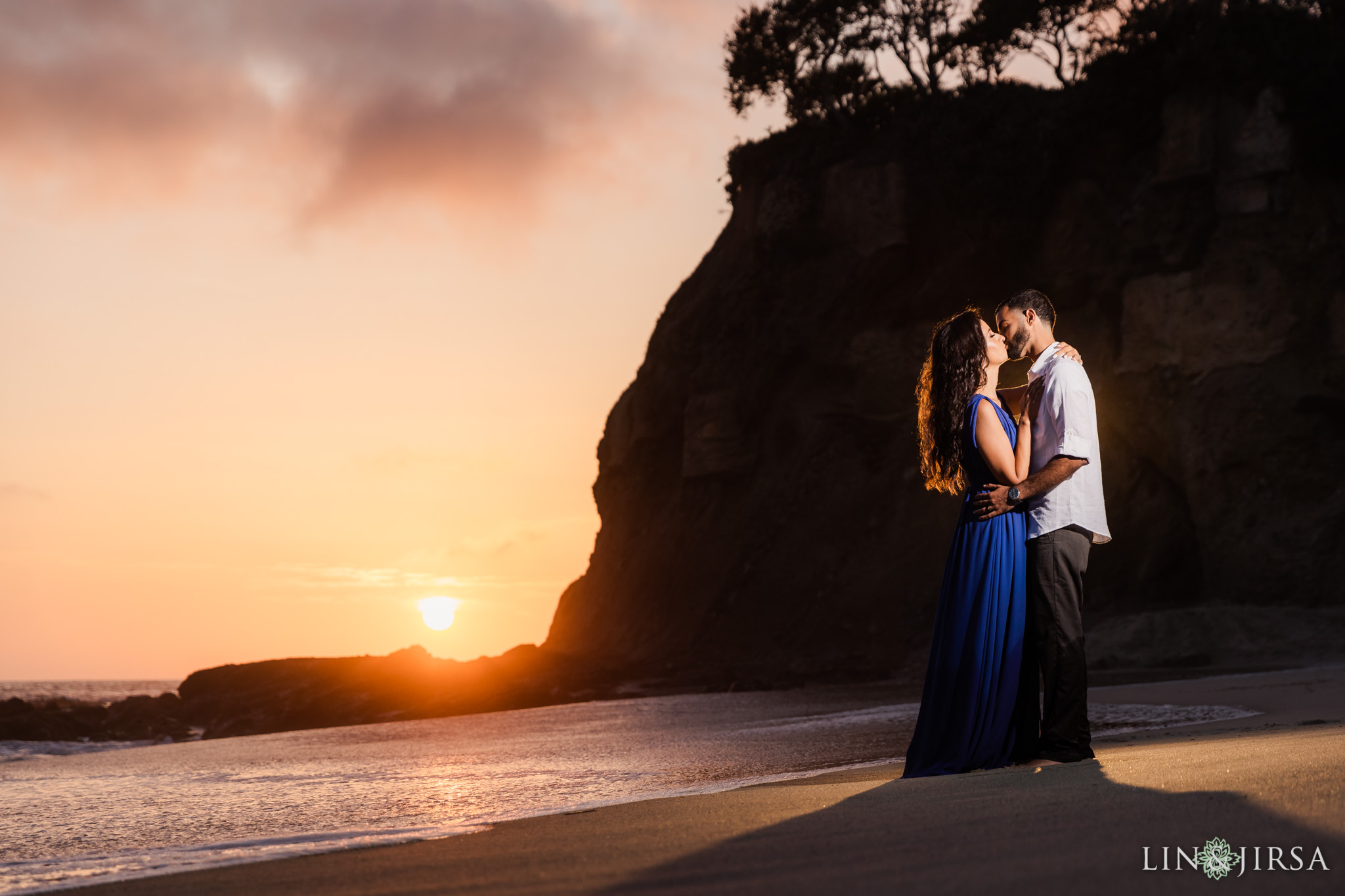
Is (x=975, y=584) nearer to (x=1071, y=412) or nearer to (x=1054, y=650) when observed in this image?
(x=1054, y=650)

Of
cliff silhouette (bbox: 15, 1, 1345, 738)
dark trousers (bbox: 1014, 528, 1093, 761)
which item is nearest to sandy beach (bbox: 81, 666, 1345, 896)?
dark trousers (bbox: 1014, 528, 1093, 761)

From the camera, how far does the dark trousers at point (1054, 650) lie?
4.02 metres

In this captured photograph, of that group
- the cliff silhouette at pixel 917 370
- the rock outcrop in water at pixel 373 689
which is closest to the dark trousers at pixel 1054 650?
the cliff silhouette at pixel 917 370

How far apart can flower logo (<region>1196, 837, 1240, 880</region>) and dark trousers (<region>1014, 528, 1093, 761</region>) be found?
1988 mm

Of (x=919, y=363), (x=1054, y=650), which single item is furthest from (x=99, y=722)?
(x=1054, y=650)

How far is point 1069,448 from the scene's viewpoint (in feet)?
13.5

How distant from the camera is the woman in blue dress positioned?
163 inches

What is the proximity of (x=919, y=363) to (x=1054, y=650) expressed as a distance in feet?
69.8

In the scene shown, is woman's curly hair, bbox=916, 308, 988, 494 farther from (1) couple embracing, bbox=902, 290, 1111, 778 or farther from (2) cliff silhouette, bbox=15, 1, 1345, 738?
(2) cliff silhouette, bbox=15, 1, 1345, 738

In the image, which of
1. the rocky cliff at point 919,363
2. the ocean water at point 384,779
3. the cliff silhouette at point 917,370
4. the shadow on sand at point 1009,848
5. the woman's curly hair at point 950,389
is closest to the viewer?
the shadow on sand at point 1009,848

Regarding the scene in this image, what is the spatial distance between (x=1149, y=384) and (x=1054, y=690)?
719 inches

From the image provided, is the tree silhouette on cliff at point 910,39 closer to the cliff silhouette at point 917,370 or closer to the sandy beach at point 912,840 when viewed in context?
the cliff silhouette at point 917,370

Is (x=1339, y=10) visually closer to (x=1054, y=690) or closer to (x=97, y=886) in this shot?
(x=1054, y=690)

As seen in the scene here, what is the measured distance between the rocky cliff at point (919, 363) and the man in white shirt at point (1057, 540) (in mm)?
16024
